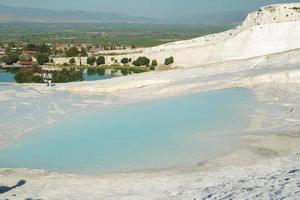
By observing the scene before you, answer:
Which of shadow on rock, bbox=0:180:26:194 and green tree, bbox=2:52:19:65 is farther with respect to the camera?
green tree, bbox=2:52:19:65

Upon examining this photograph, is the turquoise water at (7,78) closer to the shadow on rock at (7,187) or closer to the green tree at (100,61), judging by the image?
the green tree at (100,61)

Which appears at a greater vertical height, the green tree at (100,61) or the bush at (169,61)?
the bush at (169,61)

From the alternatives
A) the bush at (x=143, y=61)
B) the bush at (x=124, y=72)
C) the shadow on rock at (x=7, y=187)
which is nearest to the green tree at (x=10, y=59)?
the bush at (x=124, y=72)

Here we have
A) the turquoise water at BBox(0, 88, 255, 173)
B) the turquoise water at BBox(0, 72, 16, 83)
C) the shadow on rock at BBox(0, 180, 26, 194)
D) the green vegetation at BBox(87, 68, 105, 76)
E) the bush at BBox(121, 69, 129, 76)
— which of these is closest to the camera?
the shadow on rock at BBox(0, 180, 26, 194)

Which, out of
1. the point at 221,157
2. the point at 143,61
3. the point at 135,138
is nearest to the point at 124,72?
the point at 143,61

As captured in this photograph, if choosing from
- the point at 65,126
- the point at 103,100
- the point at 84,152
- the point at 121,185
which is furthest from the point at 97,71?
the point at 121,185

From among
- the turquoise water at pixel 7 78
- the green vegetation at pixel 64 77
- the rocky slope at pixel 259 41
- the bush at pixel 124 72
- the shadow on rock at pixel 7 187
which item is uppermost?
the rocky slope at pixel 259 41

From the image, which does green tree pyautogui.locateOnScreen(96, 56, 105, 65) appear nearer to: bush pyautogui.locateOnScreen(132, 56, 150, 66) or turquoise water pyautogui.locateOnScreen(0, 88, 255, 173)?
bush pyautogui.locateOnScreen(132, 56, 150, 66)

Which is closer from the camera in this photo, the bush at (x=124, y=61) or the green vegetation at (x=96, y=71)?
the green vegetation at (x=96, y=71)

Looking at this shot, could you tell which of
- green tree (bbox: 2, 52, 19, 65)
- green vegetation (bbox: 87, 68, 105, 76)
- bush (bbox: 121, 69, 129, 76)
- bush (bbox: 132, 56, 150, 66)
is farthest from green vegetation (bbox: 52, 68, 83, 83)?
green tree (bbox: 2, 52, 19, 65)
